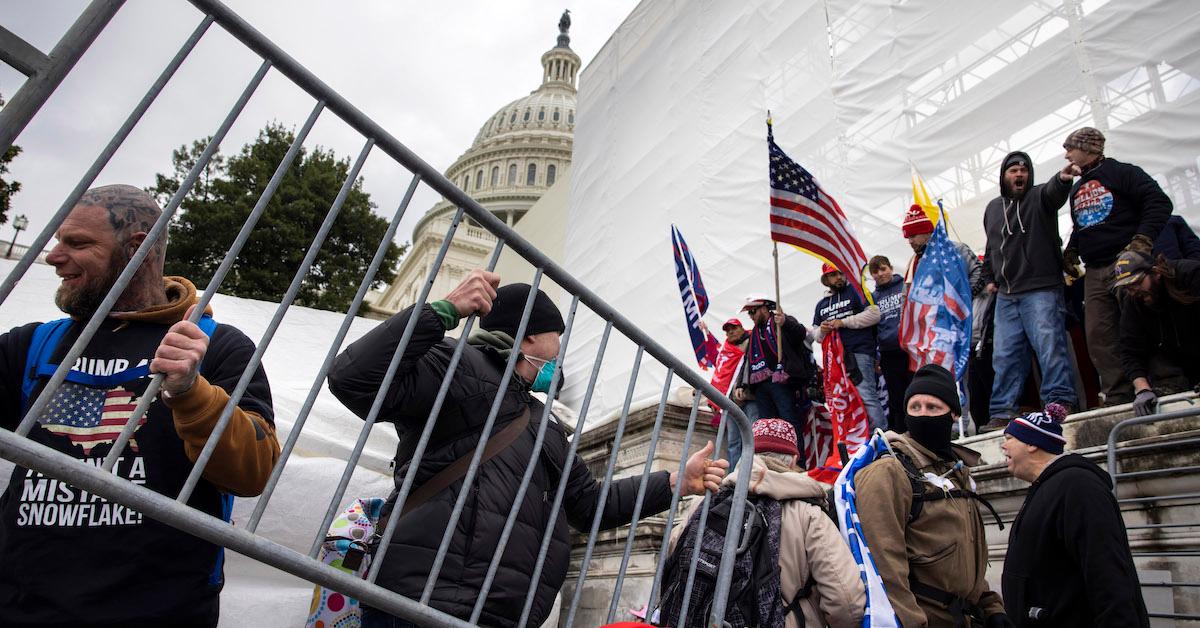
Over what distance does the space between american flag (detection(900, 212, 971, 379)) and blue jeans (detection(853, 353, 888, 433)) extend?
1.42ft

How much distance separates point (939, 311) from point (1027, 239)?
0.71 metres

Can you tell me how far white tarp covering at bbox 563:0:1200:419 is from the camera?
6523mm

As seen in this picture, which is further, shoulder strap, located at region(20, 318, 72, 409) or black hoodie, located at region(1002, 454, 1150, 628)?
black hoodie, located at region(1002, 454, 1150, 628)

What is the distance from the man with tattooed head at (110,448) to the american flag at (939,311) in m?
4.54

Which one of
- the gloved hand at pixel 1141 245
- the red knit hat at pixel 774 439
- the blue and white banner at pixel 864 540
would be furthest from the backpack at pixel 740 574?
the gloved hand at pixel 1141 245

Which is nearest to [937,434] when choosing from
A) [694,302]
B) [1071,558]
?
[1071,558]

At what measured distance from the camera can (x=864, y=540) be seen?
304 centimetres

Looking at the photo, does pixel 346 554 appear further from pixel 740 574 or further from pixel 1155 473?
pixel 1155 473

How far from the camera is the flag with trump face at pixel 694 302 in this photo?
870 cm

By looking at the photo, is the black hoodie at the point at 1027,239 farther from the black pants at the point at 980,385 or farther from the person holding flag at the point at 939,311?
the black pants at the point at 980,385

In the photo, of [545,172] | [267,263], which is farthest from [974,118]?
[545,172]

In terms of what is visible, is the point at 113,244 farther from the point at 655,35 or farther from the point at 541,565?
the point at 655,35

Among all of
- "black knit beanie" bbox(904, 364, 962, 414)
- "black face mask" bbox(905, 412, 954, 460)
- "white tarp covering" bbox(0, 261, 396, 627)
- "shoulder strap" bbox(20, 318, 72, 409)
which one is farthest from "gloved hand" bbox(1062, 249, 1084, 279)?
"shoulder strap" bbox(20, 318, 72, 409)

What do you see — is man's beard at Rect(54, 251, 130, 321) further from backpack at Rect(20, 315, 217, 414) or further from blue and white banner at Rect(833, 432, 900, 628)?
blue and white banner at Rect(833, 432, 900, 628)
